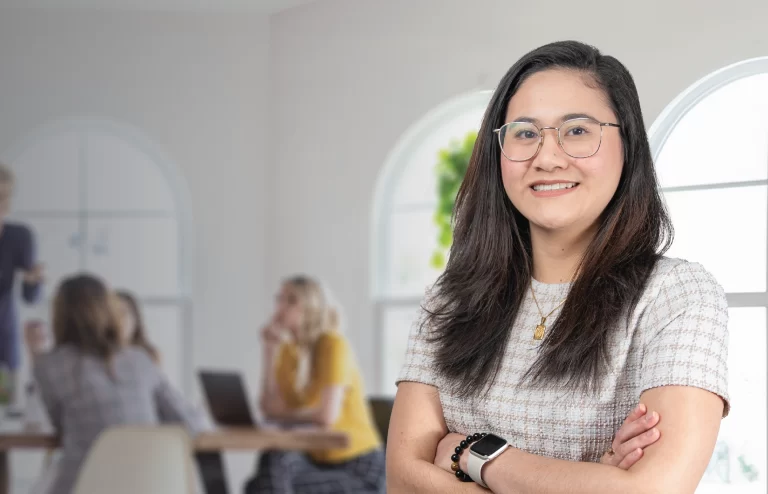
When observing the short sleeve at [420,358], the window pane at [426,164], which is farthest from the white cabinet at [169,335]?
the short sleeve at [420,358]

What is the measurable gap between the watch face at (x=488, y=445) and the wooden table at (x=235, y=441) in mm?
2943

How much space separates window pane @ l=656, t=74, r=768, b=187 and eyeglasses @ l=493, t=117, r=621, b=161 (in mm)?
968

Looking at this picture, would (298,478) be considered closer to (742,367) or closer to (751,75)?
(742,367)

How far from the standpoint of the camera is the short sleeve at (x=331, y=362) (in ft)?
15.9

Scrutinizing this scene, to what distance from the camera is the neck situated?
5.94 ft

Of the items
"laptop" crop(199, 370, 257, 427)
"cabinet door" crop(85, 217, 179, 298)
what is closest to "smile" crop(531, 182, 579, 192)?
"laptop" crop(199, 370, 257, 427)

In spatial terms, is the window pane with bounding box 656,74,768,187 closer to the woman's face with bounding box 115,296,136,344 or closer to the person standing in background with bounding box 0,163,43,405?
the woman's face with bounding box 115,296,136,344

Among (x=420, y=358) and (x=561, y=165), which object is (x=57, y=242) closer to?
(x=420, y=358)

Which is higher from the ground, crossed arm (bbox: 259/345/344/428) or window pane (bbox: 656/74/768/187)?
window pane (bbox: 656/74/768/187)

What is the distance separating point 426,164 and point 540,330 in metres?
3.65

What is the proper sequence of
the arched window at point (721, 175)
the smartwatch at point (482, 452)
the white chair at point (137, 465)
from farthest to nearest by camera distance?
1. the white chair at point (137, 465)
2. the arched window at point (721, 175)
3. the smartwatch at point (482, 452)

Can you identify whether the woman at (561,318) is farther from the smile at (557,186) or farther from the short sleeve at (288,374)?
the short sleeve at (288,374)

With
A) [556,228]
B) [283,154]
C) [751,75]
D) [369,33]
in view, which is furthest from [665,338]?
[283,154]

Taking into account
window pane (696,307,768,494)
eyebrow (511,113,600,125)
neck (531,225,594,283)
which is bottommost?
→ window pane (696,307,768,494)
